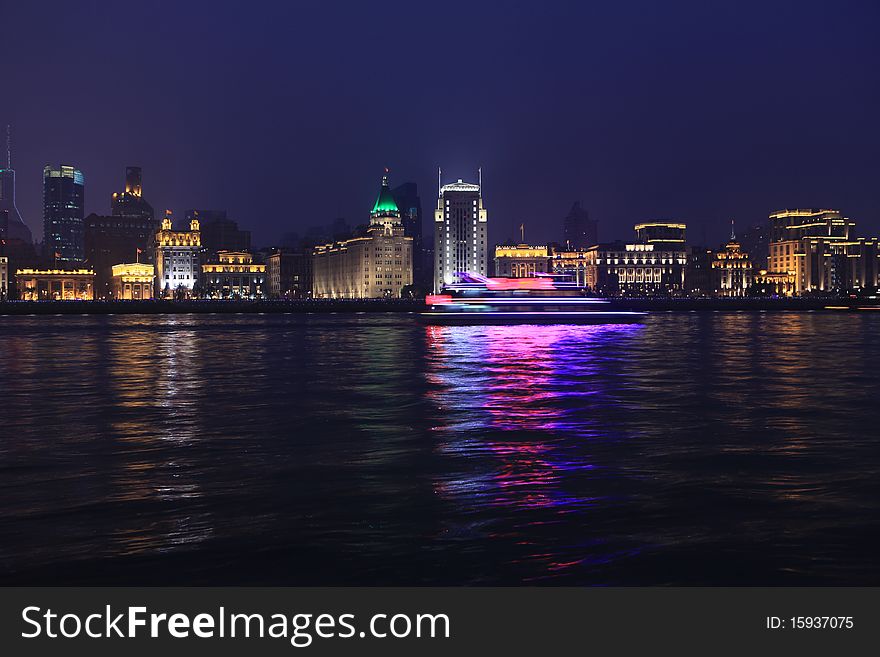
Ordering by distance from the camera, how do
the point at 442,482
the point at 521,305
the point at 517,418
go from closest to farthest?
the point at 442,482, the point at 517,418, the point at 521,305

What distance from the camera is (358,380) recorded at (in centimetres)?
3181

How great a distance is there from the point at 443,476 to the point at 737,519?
4.77 m

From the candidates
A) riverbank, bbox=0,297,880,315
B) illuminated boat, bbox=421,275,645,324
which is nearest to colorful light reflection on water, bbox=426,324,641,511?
illuminated boat, bbox=421,275,645,324

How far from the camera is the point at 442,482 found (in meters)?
13.3

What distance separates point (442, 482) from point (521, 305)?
93881mm

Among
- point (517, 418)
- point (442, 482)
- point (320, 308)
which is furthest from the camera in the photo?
point (320, 308)

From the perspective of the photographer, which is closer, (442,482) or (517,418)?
(442,482)

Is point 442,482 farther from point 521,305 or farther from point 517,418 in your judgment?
point 521,305

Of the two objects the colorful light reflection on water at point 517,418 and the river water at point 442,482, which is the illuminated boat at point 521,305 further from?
the river water at point 442,482

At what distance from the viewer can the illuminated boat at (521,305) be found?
4031 inches

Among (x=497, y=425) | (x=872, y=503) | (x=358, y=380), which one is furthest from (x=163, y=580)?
(x=358, y=380)

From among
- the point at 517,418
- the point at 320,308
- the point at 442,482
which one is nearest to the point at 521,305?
the point at 320,308

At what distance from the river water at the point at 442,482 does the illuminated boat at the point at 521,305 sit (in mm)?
71711
